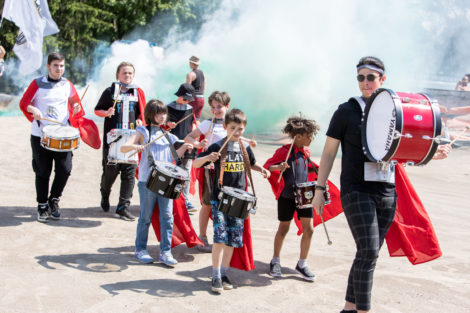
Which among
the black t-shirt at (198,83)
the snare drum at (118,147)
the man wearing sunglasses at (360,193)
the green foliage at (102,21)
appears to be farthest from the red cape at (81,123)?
the green foliage at (102,21)

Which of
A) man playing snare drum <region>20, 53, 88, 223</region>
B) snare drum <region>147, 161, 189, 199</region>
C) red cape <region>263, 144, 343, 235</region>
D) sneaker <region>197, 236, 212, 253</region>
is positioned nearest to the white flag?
man playing snare drum <region>20, 53, 88, 223</region>

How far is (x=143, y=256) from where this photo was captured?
518 cm

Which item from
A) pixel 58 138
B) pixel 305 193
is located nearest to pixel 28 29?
pixel 58 138

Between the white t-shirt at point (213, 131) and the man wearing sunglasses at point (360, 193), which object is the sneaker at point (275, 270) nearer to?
the man wearing sunglasses at point (360, 193)

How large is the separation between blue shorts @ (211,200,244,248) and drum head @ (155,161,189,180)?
40cm

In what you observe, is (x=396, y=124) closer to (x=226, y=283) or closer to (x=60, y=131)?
(x=226, y=283)

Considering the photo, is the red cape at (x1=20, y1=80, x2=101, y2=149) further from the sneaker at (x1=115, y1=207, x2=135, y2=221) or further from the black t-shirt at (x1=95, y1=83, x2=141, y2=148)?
the sneaker at (x1=115, y1=207, x2=135, y2=221)

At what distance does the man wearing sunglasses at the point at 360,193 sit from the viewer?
3629 mm

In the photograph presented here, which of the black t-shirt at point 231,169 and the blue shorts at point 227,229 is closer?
the blue shorts at point 227,229

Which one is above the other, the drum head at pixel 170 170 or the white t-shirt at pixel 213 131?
the white t-shirt at pixel 213 131

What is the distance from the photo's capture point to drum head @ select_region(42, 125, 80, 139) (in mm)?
5789

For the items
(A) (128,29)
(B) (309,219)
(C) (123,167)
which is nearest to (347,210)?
(B) (309,219)

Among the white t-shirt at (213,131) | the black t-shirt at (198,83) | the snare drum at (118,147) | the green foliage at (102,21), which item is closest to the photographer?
the white t-shirt at (213,131)

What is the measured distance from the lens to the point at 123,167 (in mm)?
6746
